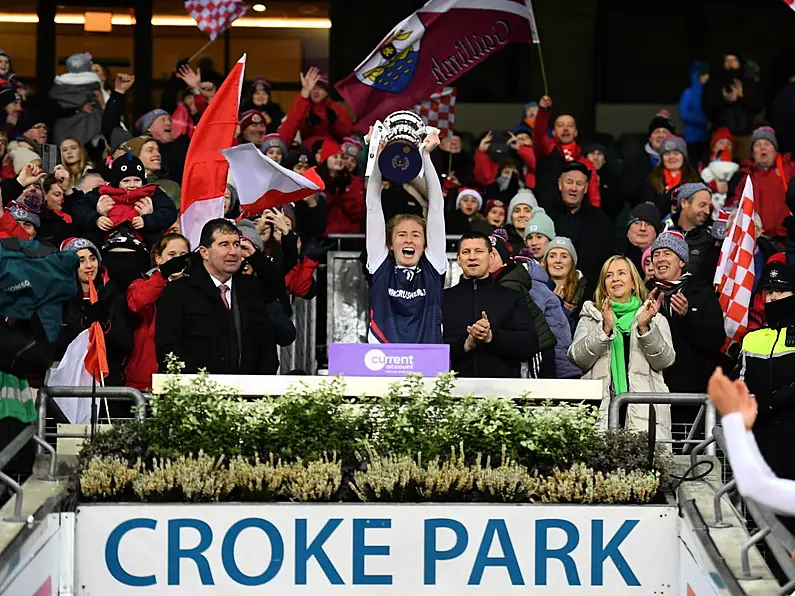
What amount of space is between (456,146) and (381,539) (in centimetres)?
876

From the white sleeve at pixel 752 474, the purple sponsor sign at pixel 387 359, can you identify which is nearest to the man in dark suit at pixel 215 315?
the purple sponsor sign at pixel 387 359

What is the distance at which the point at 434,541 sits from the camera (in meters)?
10.2

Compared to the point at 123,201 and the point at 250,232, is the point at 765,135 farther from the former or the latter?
the point at 123,201

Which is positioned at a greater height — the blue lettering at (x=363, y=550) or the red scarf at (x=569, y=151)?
the red scarf at (x=569, y=151)

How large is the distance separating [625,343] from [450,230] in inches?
194

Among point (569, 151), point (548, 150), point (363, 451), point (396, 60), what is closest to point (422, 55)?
point (396, 60)

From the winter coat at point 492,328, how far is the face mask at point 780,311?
1.57 m

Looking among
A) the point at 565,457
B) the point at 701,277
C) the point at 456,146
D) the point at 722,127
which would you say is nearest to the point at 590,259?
the point at 701,277

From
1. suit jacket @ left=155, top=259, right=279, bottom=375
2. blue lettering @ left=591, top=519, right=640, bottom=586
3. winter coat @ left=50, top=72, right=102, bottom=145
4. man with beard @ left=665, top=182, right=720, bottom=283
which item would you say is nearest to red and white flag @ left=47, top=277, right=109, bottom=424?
suit jacket @ left=155, top=259, right=279, bottom=375

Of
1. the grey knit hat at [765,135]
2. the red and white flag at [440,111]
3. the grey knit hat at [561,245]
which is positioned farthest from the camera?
the red and white flag at [440,111]

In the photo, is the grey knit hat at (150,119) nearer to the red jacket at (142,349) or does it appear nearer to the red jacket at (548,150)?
the red jacket at (548,150)

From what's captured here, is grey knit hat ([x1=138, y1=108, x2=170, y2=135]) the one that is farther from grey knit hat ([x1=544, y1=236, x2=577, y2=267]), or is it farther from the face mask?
the face mask

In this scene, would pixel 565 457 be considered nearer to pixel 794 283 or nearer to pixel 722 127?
pixel 794 283

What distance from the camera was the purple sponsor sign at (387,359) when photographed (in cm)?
1074
